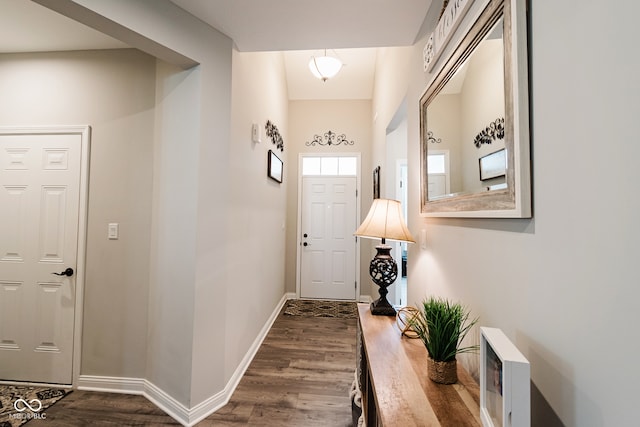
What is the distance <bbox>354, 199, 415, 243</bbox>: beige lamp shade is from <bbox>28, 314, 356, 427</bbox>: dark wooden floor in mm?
1263

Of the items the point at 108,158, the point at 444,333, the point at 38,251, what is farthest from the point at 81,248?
the point at 444,333

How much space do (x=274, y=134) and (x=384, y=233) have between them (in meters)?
2.35

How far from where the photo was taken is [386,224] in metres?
1.57

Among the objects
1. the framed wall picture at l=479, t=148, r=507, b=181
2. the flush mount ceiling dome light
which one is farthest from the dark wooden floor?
the flush mount ceiling dome light

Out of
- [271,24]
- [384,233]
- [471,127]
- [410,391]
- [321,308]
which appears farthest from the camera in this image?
[321,308]

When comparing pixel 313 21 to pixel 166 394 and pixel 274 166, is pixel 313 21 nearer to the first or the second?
pixel 274 166

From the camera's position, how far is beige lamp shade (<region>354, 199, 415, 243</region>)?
5.05ft

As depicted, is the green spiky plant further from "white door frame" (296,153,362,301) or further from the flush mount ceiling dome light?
"white door frame" (296,153,362,301)

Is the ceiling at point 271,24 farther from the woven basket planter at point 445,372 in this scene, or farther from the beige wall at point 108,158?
the woven basket planter at point 445,372

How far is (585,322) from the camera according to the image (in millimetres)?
542

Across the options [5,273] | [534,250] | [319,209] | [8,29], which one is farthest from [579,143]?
[319,209]

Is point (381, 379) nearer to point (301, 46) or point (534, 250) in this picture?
point (534, 250)

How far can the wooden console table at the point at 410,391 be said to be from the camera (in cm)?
73

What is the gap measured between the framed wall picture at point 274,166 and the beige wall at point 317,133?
749 mm
